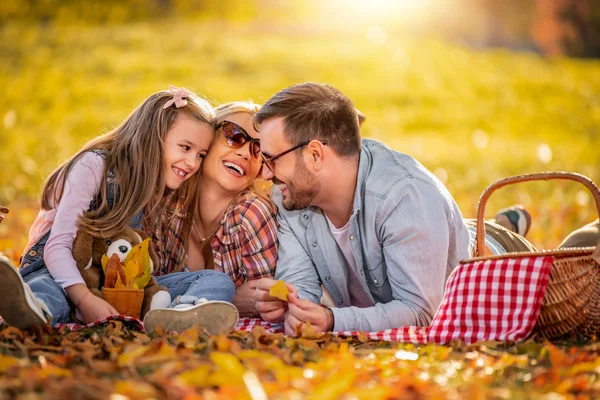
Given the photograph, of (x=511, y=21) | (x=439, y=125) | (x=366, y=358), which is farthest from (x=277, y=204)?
(x=511, y=21)

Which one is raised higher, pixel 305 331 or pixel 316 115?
pixel 316 115

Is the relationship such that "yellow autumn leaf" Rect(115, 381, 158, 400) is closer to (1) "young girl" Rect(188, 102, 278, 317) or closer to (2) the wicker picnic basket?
(2) the wicker picnic basket

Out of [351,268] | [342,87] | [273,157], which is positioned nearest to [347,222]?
[351,268]

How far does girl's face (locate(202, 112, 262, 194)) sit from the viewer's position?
14.9 ft

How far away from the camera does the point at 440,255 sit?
12.6 ft

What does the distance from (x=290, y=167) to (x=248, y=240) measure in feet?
1.94

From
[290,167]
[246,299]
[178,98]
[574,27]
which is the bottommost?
[246,299]

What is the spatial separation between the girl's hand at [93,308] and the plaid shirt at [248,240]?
0.87 meters

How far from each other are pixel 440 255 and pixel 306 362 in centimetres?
122

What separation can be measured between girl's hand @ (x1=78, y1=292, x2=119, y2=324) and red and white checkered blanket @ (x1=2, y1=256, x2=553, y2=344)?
1225mm

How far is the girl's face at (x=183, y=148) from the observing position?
4.46 meters

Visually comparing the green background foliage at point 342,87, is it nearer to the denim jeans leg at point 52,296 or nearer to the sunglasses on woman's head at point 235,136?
the sunglasses on woman's head at point 235,136

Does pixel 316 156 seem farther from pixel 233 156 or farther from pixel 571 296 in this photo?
pixel 571 296

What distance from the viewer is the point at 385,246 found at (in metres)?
3.93
